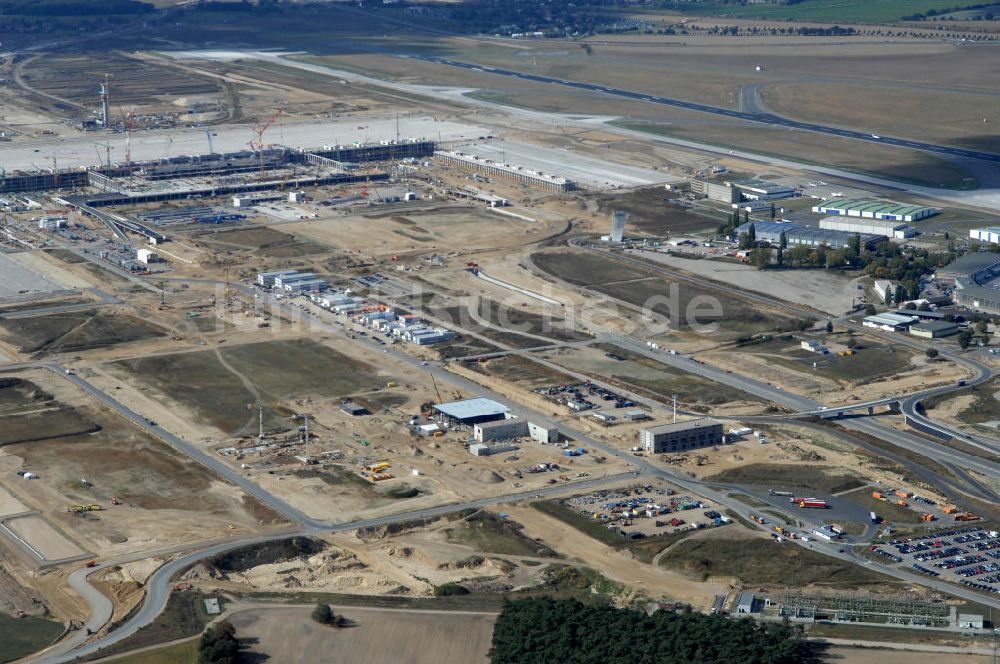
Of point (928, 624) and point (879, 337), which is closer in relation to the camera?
point (928, 624)

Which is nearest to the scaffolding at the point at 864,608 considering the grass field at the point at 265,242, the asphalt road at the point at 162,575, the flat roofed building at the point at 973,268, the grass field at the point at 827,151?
the asphalt road at the point at 162,575

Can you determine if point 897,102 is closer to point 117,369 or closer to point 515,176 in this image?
point 515,176

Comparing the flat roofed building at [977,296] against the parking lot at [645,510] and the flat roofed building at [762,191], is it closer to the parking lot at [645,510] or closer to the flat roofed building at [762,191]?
the flat roofed building at [762,191]

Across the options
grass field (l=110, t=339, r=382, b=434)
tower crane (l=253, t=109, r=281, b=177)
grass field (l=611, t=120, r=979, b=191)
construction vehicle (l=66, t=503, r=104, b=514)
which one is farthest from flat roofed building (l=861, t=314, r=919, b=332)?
tower crane (l=253, t=109, r=281, b=177)

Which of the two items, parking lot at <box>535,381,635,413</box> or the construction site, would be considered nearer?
the construction site

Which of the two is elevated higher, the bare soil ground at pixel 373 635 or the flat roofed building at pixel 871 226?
the flat roofed building at pixel 871 226

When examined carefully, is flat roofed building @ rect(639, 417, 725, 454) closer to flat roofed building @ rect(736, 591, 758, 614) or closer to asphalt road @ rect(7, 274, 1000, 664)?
asphalt road @ rect(7, 274, 1000, 664)

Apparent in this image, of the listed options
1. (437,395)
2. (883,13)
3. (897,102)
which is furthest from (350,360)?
(883,13)
